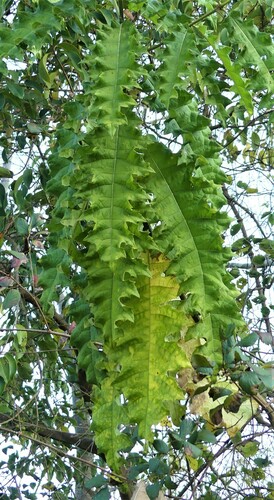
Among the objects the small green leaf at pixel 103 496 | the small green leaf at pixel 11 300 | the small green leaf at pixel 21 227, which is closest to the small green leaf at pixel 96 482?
the small green leaf at pixel 103 496

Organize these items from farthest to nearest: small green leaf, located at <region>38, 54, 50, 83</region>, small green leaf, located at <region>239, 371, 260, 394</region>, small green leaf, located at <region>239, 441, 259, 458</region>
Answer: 1. small green leaf, located at <region>239, 441, 259, 458</region>
2. small green leaf, located at <region>38, 54, 50, 83</region>
3. small green leaf, located at <region>239, 371, 260, 394</region>

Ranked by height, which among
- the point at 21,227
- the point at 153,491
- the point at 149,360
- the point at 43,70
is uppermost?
the point at 43,70

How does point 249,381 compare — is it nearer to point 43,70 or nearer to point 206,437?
point 206,437

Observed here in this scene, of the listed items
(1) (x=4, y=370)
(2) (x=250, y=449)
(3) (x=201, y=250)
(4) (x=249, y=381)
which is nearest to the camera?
(3) (x=201, y=250)

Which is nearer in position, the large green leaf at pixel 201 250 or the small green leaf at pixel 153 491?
the large green leaf at pixel 201 250

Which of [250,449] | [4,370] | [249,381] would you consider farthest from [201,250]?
[250,449]

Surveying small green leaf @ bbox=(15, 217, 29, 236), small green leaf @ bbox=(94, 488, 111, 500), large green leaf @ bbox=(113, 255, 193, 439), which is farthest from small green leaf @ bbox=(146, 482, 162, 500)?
large green leaf @ bbox=(113, 255, 193, 439)

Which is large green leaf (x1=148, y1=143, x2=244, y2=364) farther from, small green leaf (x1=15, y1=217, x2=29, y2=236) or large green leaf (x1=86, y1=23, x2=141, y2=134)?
small green leaf (x1=15, y1=217, x2=29, y2=236)

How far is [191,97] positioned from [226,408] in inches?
23.7

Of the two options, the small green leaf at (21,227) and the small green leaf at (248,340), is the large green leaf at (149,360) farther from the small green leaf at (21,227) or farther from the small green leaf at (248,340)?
the small green leaf at (21,227)

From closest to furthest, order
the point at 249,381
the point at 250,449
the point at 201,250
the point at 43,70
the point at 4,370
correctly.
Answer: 1. the point at 201,250
2. the point at 249,381
3. the point at 4,370
4. the point at 43,70
5. the point at 250,449

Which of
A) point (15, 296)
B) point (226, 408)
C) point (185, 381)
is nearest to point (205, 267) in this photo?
point (185, 381)

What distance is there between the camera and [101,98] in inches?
21.7

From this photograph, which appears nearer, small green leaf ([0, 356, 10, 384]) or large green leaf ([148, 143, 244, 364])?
large green leaf ([148, 143, 244, 364])
